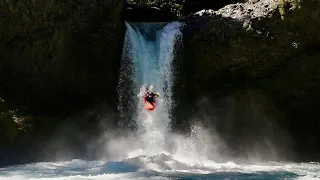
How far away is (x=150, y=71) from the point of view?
74.2 ft

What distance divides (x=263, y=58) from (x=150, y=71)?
17.9 feet

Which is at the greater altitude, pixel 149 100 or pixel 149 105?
pixel 149 100

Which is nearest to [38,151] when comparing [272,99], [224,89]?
[224,89]

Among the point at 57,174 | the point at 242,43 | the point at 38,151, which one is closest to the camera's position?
the point at 57,174

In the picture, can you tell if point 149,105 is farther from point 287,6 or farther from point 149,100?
point 287,6

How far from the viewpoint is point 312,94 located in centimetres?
2248

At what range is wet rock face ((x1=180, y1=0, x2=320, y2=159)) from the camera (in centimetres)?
2008

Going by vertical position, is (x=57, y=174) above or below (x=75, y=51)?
below

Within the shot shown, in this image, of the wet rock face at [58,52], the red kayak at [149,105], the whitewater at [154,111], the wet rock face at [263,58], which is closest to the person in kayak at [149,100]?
the red kayak at [149,105]

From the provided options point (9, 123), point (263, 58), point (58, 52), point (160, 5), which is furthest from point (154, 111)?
point (9, 123)

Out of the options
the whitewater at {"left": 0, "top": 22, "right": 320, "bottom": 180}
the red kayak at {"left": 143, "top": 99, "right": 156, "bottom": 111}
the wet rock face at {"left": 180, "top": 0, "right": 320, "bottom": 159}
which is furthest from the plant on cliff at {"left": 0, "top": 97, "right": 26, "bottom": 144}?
the wet rock face at {"left": 180, "top": 0, "right": 320, "bottom": 159}

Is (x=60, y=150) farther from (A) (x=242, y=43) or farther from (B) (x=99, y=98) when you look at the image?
(A) (x=242, y=43)

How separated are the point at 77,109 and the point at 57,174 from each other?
25.3 ft

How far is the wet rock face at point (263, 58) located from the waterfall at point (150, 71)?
0.91m
